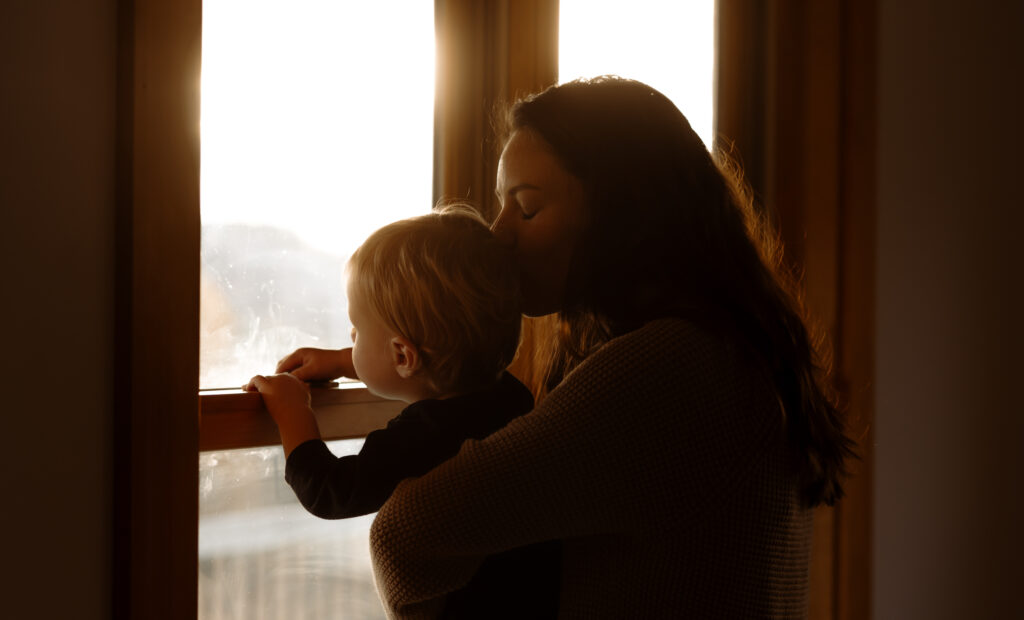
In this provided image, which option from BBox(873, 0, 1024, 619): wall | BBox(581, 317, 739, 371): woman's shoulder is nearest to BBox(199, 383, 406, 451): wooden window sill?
BBox(581, 317, 739, 371): woman's shoulder

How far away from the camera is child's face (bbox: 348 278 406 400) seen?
34.8 inches

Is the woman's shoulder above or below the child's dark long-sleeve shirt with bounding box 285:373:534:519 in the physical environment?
above

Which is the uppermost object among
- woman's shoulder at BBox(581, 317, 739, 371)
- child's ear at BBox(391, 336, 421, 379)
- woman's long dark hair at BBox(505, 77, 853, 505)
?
woman's long dark hair at BBox(505, 77, 853, 505)

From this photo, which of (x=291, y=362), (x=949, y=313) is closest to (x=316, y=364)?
(x=291, y=362)

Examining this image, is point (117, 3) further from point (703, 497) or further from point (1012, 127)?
point (1012, 127)

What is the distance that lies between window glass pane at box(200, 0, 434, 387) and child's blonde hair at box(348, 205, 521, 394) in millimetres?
224

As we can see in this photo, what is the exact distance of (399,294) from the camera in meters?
0.85

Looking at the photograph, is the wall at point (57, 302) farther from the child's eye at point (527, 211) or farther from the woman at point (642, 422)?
the child's eye at point (527, 211)

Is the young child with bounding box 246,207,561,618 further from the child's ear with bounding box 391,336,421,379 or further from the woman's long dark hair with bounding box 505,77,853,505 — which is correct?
the woman's long dark hair with bounding box 505,77,853,505

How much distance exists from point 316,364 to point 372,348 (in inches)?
4.7

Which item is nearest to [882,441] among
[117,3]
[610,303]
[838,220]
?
[838,220]

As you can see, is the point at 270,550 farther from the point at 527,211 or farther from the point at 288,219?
the point at 527,211

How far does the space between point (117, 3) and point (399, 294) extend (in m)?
0.39

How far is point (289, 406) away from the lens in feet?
2.87
